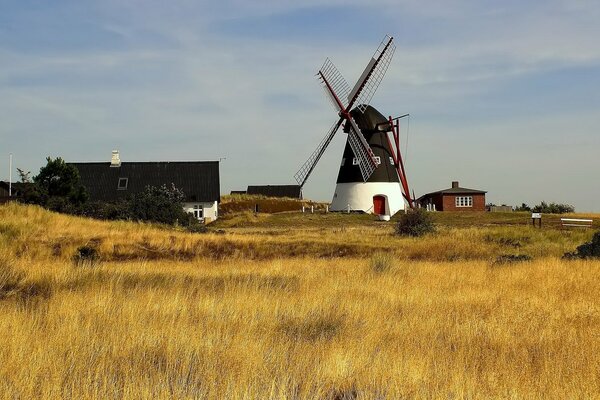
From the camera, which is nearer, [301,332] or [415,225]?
[301,332]

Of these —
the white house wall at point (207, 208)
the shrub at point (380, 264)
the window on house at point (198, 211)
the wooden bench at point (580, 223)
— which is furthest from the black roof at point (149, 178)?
the shrub at point (380, 264)

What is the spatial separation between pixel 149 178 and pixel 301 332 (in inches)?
2212

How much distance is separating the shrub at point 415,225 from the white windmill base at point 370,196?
62.2 feet

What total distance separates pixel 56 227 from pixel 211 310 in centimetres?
1720

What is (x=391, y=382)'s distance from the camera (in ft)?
18.1

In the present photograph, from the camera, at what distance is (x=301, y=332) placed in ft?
26.4

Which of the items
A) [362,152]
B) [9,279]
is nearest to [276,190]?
[362,152]

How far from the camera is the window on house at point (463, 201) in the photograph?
64.9 m

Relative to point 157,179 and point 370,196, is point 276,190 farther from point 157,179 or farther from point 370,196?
point 370,196

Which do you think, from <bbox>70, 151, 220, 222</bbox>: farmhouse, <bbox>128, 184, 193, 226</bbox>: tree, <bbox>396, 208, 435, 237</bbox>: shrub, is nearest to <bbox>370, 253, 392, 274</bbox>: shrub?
<bbox>396, 208, 435, 237</bbox>: shrub

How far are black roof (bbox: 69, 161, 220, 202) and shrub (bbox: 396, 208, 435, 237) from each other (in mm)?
28519

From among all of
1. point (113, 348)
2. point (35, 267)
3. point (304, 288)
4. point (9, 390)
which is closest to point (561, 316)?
point (304, 288)

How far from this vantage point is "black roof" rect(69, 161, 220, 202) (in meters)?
60.4

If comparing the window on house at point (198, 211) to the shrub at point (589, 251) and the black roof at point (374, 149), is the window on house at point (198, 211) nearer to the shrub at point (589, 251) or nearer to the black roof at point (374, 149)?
the black roof at point (374, 149)
